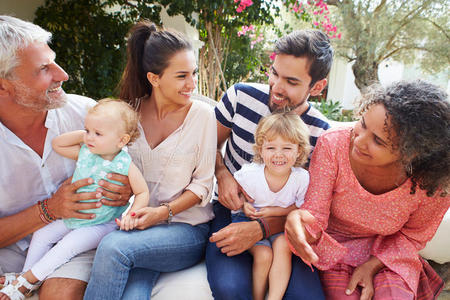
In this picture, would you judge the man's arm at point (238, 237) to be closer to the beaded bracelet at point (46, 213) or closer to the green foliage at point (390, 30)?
the beaded bracelet at point (46, 213)

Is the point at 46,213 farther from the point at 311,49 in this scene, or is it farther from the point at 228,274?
the point at 311,49

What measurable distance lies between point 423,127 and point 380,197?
0.40m

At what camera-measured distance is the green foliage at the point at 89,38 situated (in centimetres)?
347

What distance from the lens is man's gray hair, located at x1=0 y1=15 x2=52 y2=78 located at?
1449 millimetres

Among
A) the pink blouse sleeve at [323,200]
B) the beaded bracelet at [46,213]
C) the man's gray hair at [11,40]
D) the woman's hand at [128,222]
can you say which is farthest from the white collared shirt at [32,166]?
the pink blouse sleeve at [323,200]

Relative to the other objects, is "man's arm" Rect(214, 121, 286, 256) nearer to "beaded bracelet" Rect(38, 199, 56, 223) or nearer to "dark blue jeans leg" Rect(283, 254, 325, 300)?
"dark blue jeans leg" Rect(283, 254, 325, 300)

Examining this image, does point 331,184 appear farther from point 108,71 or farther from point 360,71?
point 360,71

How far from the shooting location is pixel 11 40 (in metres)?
1.46

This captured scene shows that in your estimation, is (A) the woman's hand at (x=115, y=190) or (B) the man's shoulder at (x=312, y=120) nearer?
(A) the woman's hand at (x=115, y=190)

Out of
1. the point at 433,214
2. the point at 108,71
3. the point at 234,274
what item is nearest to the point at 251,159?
the point at 234,274

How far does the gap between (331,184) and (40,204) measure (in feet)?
4.88

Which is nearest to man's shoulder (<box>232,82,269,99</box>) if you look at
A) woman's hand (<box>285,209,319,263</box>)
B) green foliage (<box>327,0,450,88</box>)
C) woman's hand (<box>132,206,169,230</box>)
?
woman's hand (<box>285,209,319,263</box>)

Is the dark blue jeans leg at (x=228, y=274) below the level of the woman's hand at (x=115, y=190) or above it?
below

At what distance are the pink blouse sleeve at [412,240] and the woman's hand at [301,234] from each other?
370 mm
